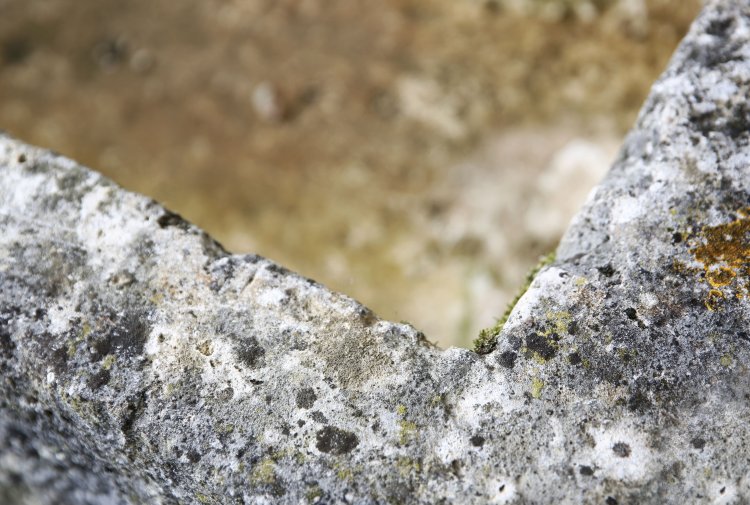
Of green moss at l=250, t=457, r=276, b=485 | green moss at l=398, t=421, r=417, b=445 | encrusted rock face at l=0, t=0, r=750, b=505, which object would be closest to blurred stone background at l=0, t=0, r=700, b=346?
encrusted rock face at l=0, t=0, r=750, b=505

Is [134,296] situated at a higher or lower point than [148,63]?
lower

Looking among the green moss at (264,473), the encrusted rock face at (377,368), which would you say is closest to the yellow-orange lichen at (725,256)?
the encrusted rock face at (377,368)

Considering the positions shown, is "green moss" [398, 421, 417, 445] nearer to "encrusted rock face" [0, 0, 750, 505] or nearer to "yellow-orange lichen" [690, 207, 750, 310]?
"encrusted rock face" [0, 0, 750, 505]

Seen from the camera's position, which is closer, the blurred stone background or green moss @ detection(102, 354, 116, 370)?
green moss @ detection(102, 354, 116, 370)

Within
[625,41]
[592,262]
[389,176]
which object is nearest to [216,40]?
[389,176]

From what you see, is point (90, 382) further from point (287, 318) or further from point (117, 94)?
point (117, 94)

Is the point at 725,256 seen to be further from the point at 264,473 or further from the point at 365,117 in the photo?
the point at 365,117

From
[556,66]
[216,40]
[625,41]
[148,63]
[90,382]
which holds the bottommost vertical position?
[90,382]

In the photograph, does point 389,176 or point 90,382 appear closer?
point 90,382
